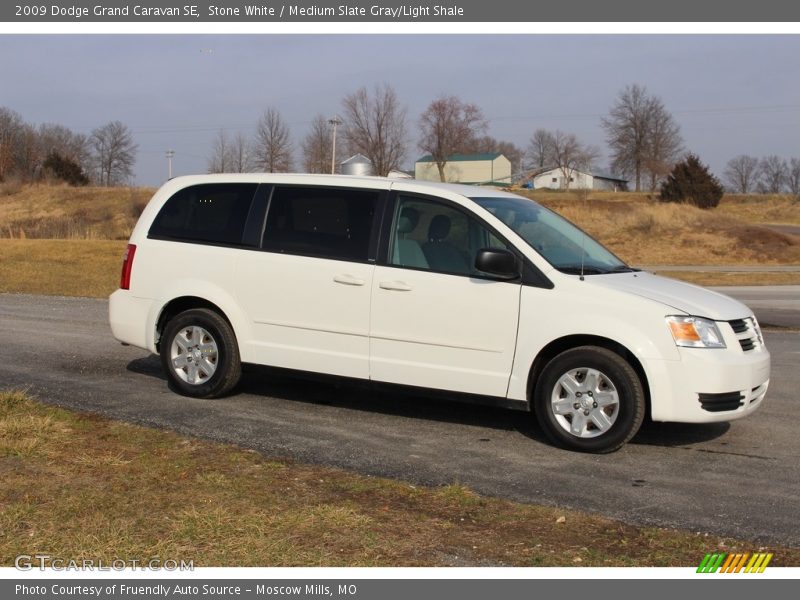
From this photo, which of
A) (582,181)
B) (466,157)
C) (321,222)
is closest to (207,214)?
(321,222)

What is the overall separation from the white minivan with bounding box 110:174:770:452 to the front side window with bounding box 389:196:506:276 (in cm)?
1

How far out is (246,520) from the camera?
16.0 ft

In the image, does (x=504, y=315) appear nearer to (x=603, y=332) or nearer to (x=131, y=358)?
(x=603, y=332)

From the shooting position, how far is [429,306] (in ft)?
23.2

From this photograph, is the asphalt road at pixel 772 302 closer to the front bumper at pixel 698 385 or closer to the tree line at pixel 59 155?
the front bumper at pixel 698 385

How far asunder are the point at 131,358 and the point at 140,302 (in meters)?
2.09

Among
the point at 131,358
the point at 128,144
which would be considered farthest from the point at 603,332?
the point at 128,144

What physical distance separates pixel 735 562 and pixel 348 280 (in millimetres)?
3761

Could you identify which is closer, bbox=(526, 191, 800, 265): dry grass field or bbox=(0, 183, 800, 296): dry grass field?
bbox=(0, 183, 800, 296): dry grass field

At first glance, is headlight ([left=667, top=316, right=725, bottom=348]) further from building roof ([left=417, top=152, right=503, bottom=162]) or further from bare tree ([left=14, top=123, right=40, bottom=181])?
bare tree ([left=14, top=123, right=40, bottom=181])

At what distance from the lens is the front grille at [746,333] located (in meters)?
6.73

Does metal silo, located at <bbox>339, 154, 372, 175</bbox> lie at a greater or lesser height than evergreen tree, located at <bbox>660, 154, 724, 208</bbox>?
lesser

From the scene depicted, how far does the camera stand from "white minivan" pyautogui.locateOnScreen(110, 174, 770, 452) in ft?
21.5

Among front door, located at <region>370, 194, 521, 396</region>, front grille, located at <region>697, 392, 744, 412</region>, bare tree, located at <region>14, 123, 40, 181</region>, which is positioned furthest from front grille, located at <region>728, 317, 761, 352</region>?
bare tree, located at <region>14, 123, 40, 181</region>
